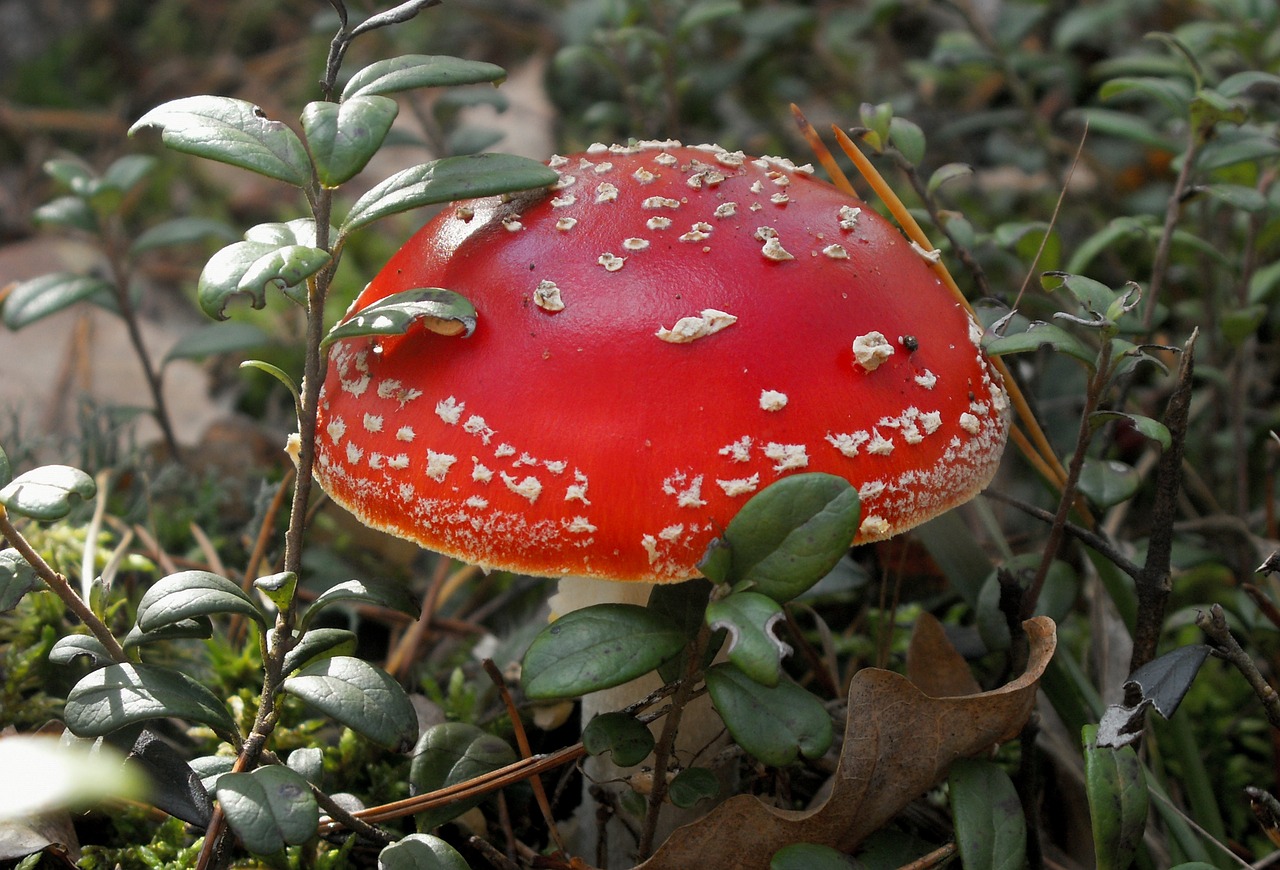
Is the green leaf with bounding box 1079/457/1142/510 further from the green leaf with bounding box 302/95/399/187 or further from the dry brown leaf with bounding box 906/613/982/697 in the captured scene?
the green leaf with bounding box 302/95/399/187

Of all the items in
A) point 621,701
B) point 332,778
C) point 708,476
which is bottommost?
point 332,778

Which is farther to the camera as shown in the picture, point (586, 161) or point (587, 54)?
point (587, 54)

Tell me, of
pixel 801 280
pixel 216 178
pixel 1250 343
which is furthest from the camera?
pixel 216 178

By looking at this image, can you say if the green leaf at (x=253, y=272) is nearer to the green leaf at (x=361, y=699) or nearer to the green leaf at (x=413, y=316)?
the green leaf at (x=413, y=316)

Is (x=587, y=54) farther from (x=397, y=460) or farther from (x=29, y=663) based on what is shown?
(x=29, y=663)

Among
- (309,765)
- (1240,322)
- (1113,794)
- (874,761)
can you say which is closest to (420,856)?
(309,765)

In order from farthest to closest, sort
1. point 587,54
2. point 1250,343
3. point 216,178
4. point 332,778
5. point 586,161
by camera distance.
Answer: point 216,178, point 587,54, point 1250,343, point 332,778, point 586,161

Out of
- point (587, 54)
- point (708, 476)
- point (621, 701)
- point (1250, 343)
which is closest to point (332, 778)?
point (621, 701)
